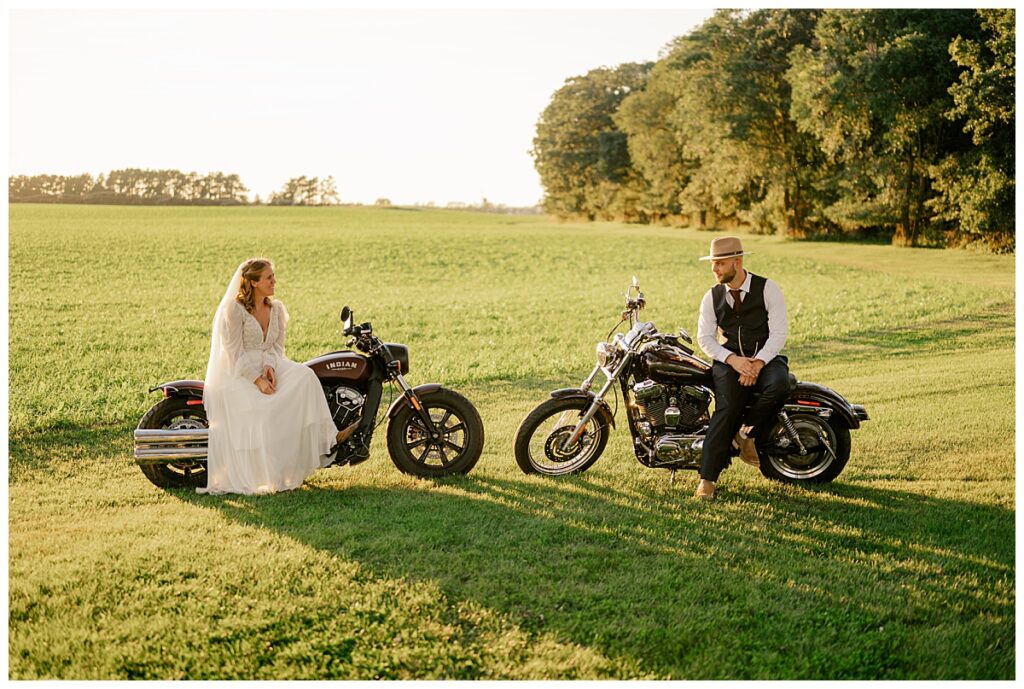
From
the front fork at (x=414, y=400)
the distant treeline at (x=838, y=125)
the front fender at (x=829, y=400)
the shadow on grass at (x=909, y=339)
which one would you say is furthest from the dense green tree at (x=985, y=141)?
the front fork at (x=414, y=400)

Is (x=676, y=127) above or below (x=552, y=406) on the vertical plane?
above

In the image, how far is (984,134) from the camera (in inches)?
1286

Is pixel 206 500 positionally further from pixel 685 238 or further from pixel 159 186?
pixel 159 186

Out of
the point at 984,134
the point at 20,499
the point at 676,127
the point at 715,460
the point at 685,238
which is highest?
the point at 676,127

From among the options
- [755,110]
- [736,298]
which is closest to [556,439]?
[736,298]

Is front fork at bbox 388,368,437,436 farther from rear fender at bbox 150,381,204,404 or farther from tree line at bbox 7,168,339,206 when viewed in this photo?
tree line at bbox 7,168,339,206

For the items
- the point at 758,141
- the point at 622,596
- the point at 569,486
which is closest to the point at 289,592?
the point at 622,596

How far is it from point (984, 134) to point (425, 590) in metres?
34.9

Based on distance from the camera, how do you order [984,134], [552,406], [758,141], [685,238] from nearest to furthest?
[552,406], [984,134], [758,141], [685,238]

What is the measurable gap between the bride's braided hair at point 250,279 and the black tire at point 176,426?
0.83m

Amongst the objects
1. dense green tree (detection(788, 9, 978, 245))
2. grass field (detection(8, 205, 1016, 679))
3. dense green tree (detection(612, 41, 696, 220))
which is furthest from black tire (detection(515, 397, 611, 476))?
dense green tree (detection(612, 41, 696, 220))

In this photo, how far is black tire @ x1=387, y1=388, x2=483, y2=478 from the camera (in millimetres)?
6664

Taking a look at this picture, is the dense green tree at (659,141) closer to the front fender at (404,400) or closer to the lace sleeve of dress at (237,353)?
the front fender at (404,400)

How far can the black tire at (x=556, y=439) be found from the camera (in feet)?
21.8
